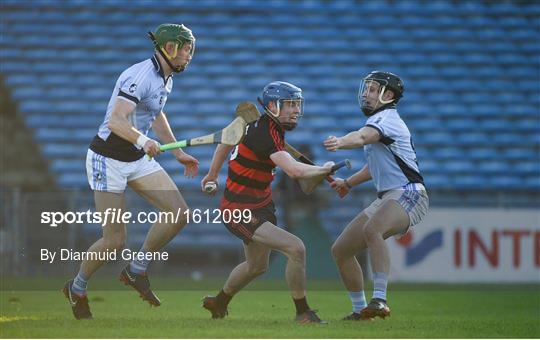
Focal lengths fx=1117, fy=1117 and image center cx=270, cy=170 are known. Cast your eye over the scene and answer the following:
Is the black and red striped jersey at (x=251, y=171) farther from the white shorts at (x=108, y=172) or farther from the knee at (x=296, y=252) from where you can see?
the white shorts at (x=108, y=172)

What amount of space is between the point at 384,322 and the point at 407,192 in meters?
0.94

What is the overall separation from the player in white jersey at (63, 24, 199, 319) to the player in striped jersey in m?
0.44

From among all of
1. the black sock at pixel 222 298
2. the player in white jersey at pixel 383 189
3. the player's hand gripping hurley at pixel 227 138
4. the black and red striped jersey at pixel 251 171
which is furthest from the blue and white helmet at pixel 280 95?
the black sock at pixel 222 298

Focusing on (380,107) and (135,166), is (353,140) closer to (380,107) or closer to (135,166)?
(380,107)

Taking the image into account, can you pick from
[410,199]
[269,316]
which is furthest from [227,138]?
[269,316]

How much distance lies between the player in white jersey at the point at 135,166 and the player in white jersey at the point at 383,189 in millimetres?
1234

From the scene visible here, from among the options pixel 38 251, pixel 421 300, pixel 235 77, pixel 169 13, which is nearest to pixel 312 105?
pixel 235 77

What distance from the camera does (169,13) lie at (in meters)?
20.9

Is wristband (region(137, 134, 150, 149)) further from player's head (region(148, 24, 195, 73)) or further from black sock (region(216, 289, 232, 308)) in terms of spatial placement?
black sock (region(216, 289, 232, 308))

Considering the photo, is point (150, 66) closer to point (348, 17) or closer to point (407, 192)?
point (407, 192)

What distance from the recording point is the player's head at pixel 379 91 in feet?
26.2

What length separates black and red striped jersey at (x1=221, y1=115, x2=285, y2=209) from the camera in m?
7.56

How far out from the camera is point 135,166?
787 cm

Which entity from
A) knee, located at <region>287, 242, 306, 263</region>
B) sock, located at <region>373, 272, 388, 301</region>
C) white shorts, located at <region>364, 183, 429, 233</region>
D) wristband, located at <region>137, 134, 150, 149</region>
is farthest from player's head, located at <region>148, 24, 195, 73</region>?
sock, located at <region>373, 272, 388, 301</region>
